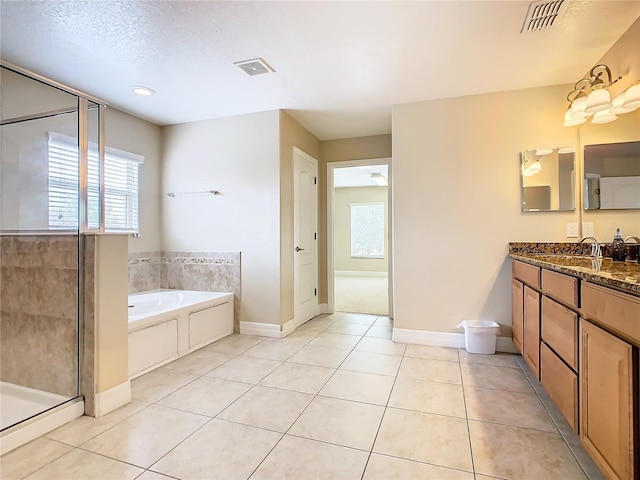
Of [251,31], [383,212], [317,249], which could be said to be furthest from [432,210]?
[383,212]

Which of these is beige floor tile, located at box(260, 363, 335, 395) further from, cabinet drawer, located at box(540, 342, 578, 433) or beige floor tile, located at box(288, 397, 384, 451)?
cabinet drawer, located at box(540, 342, 578, 433)

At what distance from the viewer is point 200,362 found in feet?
9.13

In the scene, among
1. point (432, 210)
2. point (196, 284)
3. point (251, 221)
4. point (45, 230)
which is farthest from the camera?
point (196, 284)

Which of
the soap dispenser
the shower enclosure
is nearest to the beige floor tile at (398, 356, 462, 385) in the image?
the soap dispenser

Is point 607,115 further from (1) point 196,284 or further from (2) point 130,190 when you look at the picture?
(2) point 130,190

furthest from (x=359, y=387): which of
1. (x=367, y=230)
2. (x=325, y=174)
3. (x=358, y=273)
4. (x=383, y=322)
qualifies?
(x=367, y=230)

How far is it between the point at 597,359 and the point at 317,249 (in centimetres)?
348

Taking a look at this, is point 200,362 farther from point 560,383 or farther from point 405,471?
point 560,383

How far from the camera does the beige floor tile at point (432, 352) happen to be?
113 inches

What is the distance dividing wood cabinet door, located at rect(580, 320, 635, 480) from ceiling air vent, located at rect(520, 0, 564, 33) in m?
1.80

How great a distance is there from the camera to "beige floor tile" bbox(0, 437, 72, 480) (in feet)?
4.80

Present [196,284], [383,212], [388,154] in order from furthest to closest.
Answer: [383,212] → [388,154] → [196,284]

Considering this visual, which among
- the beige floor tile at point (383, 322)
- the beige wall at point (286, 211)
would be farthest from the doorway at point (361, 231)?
the beige wall at point (286, 211)

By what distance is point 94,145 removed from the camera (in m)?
2.23
